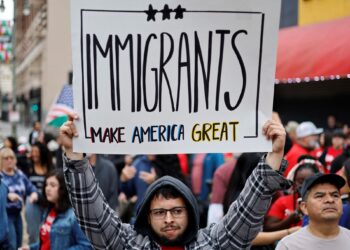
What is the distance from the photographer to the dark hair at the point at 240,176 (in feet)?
18.6

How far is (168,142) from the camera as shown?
10.9ft

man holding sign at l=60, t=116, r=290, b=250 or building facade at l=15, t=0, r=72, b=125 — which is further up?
building facade at l=15, t=0, r=72, b=125

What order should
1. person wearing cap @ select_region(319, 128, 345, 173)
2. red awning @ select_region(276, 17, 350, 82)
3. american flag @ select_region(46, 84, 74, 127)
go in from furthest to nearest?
1. red awning @ select_region(276, 17, 350, 82)
2. american flag @ select_region(46, 84, 74, 127)
3. person wearing cap @ select_region(319, 128, 345, 173)

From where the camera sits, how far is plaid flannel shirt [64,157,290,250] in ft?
10.1

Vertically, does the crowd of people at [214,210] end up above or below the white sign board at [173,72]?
below

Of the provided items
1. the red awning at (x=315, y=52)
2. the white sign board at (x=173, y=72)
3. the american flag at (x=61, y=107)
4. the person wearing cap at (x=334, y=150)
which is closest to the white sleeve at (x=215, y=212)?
the person wearing cap at (x=334, y=150)

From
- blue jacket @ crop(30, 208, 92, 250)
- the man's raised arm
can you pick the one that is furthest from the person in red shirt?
the man's raised arm

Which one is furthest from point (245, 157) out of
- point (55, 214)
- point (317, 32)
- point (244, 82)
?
point (317, 32)

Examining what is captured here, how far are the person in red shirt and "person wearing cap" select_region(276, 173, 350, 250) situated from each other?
2.77 ft

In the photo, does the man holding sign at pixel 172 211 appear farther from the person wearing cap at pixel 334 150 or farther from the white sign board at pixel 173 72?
the person wearing cap at pixel 334 150

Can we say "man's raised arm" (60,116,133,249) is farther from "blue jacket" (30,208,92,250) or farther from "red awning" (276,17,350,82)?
"red awning" (276,17,350,82)

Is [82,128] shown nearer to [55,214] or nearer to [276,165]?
[276,165]

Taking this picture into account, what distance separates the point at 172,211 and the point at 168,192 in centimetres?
10

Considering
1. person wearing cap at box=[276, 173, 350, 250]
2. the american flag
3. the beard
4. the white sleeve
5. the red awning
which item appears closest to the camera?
the beard
